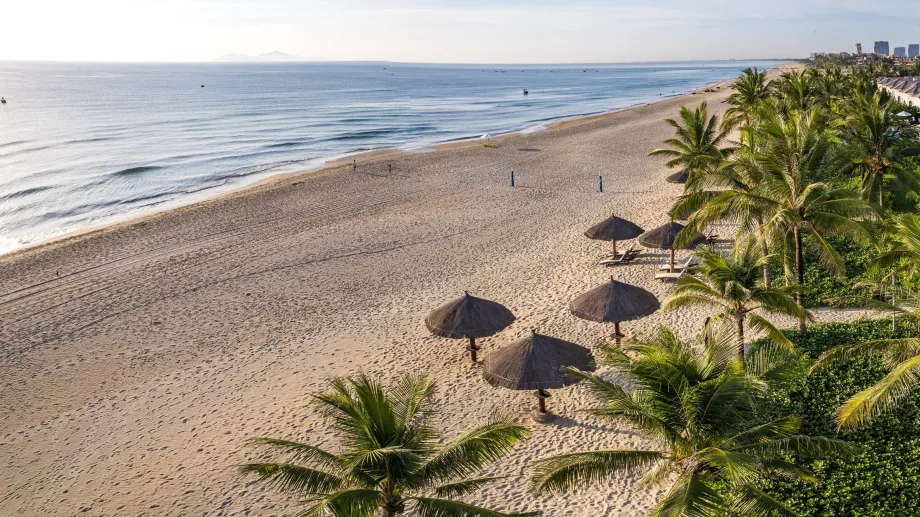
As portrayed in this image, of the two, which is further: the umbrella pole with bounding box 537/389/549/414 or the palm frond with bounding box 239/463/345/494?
the umbrella pole with bounding box 537/389/549/414

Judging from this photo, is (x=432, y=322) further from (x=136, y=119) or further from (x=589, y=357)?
(x=136, y=119)

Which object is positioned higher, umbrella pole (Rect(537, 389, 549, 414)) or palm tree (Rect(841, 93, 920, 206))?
palm tree (Rect(841, 93, 920, 206))

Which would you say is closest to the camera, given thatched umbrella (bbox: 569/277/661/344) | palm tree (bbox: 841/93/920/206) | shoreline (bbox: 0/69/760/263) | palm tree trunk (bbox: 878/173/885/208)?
thatched umbrella (bbox: 569/277/661/344)

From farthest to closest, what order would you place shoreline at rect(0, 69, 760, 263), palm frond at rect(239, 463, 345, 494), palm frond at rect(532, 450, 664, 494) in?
shoreline at rect(0, 69, 760, 263) < palm frond at rect(532, 450, 664, 494) < palm frond at rect(239, 463, 345, 494)

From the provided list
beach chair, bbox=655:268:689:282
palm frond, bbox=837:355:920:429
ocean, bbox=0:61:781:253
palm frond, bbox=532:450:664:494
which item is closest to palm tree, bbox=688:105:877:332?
palm frond, bbox=837:355:920:429

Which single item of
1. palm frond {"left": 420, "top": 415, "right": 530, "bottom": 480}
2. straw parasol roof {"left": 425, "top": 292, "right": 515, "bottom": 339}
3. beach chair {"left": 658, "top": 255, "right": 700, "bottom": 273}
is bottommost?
beach chair {"left": 658, "top": 255, "right": 700, "bottom": 273}

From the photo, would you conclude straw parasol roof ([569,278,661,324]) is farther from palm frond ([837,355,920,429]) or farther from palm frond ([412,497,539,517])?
palm frond ([412,497,539,517])

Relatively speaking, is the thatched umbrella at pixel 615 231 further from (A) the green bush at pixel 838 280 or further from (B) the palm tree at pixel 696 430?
(B) the palm tree at pixel 696 430
